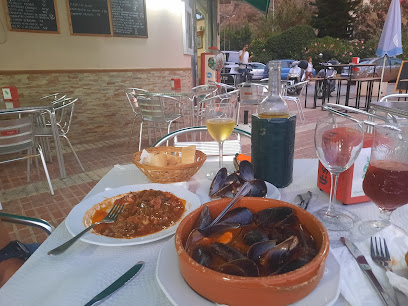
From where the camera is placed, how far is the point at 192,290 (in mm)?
436

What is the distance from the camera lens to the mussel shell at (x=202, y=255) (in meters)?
0.44

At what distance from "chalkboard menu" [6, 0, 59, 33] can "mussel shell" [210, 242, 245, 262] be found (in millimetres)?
4804

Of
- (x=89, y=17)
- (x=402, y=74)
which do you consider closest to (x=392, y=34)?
(x=402, y=74)

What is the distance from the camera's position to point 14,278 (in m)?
0.52

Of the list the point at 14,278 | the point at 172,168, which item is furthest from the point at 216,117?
the point at 14,278

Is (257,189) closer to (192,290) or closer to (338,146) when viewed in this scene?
(338,146)

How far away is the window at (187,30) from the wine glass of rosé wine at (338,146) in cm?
577

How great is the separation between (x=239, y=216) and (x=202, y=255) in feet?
0.44

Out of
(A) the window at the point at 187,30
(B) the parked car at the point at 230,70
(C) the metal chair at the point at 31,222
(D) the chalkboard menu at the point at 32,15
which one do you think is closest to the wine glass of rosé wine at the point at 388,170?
(C) the metal chair at the point at 31,222

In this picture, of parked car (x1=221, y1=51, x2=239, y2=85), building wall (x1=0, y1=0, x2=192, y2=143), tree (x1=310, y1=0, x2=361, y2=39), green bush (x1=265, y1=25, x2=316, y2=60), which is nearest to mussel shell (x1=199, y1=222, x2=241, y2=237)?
building wall (x1=0, y1=0, x2=192, y2=143)

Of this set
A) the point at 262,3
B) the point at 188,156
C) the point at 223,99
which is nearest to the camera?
the point at 188,156

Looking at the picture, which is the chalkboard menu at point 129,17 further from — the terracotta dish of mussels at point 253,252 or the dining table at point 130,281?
the terracotta dish of mussels at point 253,252

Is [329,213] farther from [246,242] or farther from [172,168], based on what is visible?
[172,168]

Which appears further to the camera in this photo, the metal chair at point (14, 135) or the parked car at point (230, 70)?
the parked car at point (230, 70)
